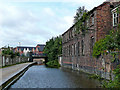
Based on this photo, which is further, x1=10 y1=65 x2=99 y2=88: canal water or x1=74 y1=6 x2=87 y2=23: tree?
x1=74 y1=6 x2=87 y2=23: tree

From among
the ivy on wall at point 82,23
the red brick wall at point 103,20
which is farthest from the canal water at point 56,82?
the ivy on wall at point 82,23

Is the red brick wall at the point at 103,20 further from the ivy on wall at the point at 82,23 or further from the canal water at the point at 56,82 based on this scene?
the canal water at the point at 56,82

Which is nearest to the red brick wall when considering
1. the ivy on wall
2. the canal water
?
the ivy on wall

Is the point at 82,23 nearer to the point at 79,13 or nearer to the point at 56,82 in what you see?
the point at 79,13

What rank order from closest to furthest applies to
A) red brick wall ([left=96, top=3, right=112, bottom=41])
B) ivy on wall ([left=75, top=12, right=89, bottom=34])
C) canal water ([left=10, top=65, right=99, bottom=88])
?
canal water ([left=10, top=65, right=99, bottom=88]), red brick wall ([left=96, top=3, right=112, bottom=41]), ivy on wall ([left=75, top=12, right=89, bottom=34])

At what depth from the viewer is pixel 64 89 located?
9.73 metres

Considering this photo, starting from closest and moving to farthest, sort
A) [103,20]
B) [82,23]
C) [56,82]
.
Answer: [56,82]
[103,20]
[82,23]

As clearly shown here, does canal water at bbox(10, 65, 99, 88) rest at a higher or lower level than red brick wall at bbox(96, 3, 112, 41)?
lower

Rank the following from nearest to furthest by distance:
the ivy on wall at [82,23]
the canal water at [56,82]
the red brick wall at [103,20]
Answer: the canal water at [56,82] < the red brick wall at [103,20] < the ivy on wall at [82,23]

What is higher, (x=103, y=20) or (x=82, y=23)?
(x=82, y=23)

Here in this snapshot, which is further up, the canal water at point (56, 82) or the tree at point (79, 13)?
the tree at point (79, 13)

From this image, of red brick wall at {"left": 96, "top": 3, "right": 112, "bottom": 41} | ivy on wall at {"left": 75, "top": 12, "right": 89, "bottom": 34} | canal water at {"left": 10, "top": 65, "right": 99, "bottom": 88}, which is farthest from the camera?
ivy on wall at {"left": 75, "top": 12, "right": 89, "bottom": 34}

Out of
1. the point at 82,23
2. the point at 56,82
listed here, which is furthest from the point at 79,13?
the point at 56,82

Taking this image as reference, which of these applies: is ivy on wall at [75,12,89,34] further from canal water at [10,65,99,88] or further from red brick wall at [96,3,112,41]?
canal water at [10,65,99,88]
